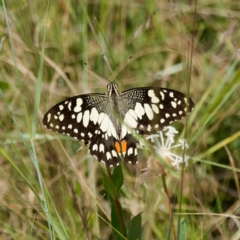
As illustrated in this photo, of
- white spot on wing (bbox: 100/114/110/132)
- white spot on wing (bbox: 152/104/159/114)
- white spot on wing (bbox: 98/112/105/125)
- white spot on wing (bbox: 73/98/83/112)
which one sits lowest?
white spot on wing (bbox: 100/114/110/132)

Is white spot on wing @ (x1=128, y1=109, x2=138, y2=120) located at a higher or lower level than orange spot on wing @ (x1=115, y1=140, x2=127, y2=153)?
higher

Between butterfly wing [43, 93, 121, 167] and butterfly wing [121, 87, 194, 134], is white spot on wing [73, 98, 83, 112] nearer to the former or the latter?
butterfly wing [43, 93, 121, 167]

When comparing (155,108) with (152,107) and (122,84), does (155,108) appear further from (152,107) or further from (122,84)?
(122,84)

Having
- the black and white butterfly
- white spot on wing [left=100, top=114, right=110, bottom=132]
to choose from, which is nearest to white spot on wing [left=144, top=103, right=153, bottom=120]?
the black and white butterfly

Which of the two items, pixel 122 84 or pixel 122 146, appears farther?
pixel 122 84

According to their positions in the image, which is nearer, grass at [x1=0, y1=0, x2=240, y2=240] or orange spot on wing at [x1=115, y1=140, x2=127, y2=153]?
orange spot on wing at [x1=115, y1=140, x2=127, y2=153]

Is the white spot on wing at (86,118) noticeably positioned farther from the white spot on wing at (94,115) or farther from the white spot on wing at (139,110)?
the white spot on wing at (139,110)

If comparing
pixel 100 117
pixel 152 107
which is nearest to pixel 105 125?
pixel 100 117
